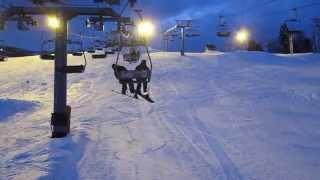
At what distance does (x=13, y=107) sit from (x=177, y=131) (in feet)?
36.7

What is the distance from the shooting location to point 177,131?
16.4 meters

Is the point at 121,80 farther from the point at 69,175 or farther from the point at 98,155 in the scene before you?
the point at 69,175

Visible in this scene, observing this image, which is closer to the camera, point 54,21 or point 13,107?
point 54,21

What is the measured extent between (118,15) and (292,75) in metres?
20.7

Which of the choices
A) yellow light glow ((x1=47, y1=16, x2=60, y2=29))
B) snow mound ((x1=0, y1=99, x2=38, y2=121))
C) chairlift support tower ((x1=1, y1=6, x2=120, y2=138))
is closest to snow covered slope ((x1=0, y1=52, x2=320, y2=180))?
snow mound ((x1=0, y1=99, x2=38, y2=121))

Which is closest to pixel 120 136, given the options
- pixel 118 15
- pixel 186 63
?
pixel 118 15

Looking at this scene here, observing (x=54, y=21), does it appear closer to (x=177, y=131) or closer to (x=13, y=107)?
(x=177, y=131)

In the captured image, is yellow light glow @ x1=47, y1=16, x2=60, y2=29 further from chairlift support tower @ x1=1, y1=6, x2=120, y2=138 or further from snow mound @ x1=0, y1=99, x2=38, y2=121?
snow mound @ x1=0, y1=99, x2=38, y2=121

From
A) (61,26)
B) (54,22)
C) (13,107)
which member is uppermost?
(54,22)

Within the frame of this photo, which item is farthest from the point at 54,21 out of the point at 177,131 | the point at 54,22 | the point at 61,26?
the point at 177,131

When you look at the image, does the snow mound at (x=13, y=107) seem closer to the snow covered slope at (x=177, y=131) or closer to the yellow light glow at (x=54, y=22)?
the snow covered slope at (x=177, y=131)

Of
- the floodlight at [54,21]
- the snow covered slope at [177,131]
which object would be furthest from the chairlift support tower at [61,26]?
the snow covered slope at [177,131]

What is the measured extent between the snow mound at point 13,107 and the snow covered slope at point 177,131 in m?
0.04

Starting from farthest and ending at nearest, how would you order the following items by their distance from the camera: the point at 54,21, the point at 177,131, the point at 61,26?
the point at 54,21 → the point at 61,26 → the point at 177,131
